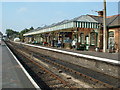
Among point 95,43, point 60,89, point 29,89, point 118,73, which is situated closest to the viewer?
point 29,89

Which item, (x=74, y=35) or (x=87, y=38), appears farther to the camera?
(x=74, y=35)

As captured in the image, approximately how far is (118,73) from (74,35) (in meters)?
19.7

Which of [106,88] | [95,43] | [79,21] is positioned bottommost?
[106,88]

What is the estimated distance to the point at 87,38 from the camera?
26.8 meters

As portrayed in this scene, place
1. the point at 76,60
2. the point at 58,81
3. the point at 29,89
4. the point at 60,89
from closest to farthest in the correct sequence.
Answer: the point at 29,89 → the point at 60,89 → the point at 58,81 → the point at 76,60

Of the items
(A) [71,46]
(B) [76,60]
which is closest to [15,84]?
(B) [76,60]

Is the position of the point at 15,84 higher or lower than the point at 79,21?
lower

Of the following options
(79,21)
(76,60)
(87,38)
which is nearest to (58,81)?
(76,60)

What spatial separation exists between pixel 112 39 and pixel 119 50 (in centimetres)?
260

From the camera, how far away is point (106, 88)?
6676 millimetres

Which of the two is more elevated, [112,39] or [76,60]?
[112,39]

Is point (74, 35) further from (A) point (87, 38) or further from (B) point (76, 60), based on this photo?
(B) point (76, 60)

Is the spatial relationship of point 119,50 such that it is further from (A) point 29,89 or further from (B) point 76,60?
(A) point 29,89

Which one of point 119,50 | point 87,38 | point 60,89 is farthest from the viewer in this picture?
point 87,38
